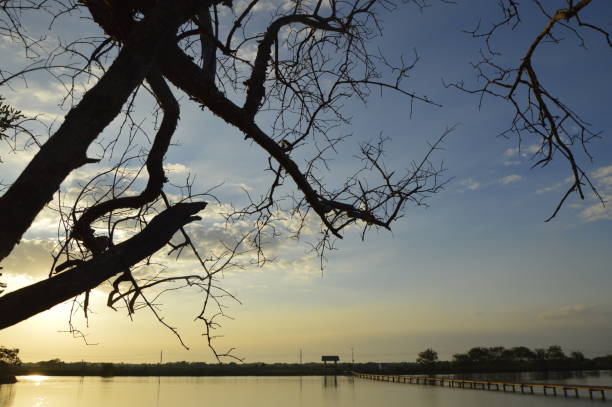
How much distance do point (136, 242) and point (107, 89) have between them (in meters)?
0.54

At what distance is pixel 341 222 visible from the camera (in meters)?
3.05

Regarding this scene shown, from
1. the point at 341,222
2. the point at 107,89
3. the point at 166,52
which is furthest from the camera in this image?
the point at 341,222

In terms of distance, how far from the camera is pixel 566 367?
12169 cm

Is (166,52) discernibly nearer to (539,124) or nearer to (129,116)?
(129,116)

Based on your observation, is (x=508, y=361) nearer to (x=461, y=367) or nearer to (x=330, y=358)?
(x=461, y=367)

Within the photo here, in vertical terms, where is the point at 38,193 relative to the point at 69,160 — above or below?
below

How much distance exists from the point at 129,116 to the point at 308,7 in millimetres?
1346

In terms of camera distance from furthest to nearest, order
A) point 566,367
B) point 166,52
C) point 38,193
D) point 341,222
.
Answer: point 566,367 → point 341,222 → point 166,52 → point 38,193

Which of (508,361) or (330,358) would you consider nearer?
(330,358)

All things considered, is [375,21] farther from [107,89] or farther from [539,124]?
[107,89]

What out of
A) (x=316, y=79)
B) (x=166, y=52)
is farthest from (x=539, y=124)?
(x=166, y=52)

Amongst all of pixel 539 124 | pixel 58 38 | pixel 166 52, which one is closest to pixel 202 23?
pixel 166 52

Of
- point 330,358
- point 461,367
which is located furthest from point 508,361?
point 330,358

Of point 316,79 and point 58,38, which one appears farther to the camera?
point 316,79
